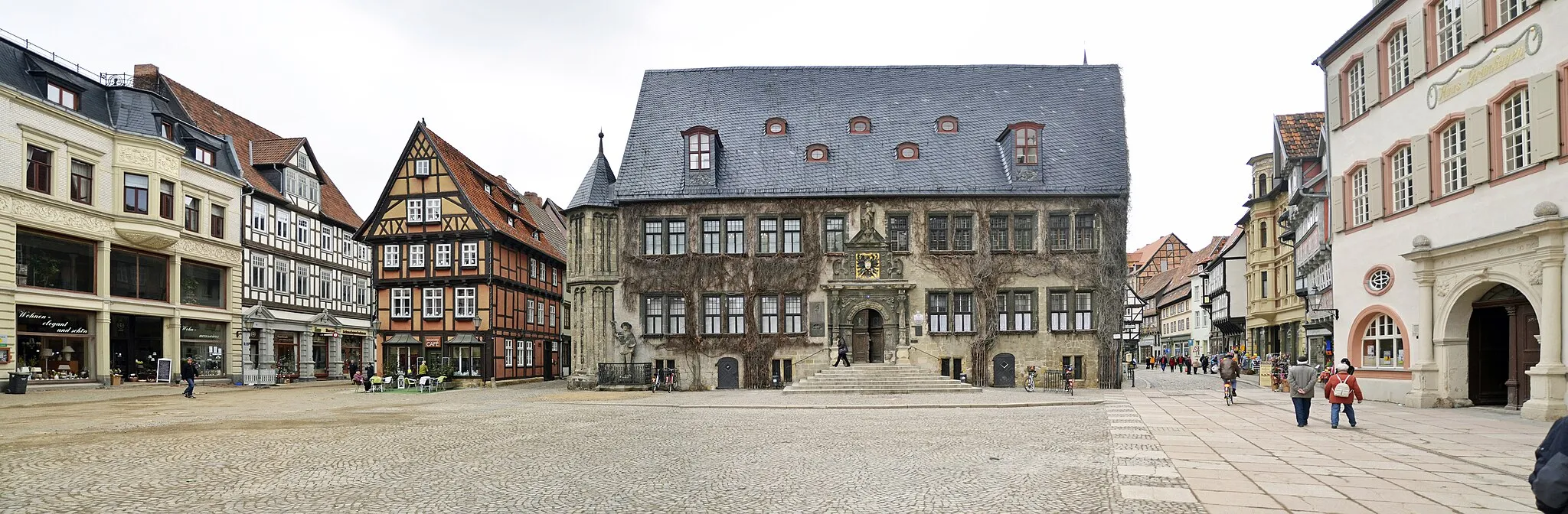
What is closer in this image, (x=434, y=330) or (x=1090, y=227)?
(x=1090, y=227)

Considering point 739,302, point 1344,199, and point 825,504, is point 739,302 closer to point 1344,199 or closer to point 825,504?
point 1344,199

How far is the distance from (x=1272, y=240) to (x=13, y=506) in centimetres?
5085

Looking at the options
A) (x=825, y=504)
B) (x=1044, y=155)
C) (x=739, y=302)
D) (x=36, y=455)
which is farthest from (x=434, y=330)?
(x=825, y=504)

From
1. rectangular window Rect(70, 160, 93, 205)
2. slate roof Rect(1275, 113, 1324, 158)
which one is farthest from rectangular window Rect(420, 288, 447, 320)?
slate roof Rect(1275, 113, 1324, 158)

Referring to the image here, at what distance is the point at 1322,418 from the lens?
65.2 ft

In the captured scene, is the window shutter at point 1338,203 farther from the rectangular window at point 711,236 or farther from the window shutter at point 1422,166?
the rectangular window at point 711,236

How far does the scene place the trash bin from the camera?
101ft

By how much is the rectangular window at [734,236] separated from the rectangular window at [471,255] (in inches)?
467

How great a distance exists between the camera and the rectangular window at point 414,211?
4284 cm

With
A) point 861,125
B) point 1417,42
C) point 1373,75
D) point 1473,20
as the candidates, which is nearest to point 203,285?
point 861,125

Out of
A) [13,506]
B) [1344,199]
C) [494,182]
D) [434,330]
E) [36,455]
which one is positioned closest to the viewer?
[13,506]

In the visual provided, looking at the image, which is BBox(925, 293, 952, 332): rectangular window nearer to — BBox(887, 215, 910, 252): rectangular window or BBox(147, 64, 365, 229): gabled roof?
BBox(887, 215, 910, 252): rectangular window

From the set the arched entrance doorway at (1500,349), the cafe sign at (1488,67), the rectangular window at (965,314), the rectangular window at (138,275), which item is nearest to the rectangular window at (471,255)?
the rectangular window at (138,275)

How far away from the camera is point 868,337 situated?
119 feet
